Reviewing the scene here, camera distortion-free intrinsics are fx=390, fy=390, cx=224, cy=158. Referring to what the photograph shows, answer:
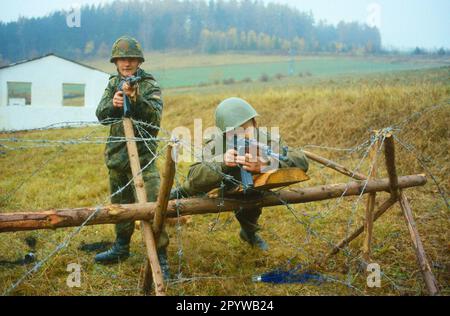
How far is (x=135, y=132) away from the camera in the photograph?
438cm

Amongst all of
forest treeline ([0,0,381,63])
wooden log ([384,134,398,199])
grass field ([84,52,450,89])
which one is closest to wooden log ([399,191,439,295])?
wooden log ([384,134,398,199])

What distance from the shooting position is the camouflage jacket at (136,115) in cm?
412

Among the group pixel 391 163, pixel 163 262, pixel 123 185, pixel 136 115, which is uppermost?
pixel 136 115

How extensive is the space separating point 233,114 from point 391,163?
154 centimetres

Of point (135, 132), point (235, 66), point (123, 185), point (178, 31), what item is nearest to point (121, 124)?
point (135, 132)

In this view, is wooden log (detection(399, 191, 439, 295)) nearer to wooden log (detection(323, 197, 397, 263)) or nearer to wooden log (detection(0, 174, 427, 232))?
wooden log (detection(323, 197, 397, 263))

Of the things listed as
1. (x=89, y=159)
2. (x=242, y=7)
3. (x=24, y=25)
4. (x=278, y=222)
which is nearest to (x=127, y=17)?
(x=24, y=25)

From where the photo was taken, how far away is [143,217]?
3148 mm

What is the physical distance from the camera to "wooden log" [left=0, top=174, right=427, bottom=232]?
283 centimetres

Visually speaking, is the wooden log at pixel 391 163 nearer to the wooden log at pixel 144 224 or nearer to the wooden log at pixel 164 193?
the wooden log at pixel 164 193

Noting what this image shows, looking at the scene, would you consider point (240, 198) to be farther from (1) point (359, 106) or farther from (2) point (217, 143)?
(1) point (359, 106)

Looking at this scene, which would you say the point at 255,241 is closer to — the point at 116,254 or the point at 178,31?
the point at 116,254

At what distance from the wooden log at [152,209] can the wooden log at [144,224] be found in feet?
0.47

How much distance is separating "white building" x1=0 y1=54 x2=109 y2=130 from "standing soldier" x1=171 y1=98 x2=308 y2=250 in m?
20.7
